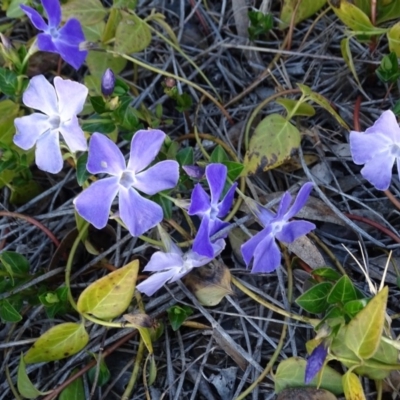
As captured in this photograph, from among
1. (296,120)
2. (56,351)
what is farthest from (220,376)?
(296,120)

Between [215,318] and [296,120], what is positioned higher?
[296,120]

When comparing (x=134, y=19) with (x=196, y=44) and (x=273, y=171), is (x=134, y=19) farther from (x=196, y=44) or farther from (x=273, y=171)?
(x=273, y=171)

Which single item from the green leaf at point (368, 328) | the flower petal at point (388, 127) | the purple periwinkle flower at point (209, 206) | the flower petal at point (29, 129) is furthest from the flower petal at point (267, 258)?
the flower petal at point (29, 129)

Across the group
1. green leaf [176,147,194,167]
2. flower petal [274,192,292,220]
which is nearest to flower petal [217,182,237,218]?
flower petal [274,192,292,220]

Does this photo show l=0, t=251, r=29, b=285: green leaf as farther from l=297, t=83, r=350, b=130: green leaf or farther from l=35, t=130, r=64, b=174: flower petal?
l=297, t=83, r=350, b=130: green leaf

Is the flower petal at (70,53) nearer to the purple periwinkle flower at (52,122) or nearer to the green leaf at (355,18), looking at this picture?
the purple periwinkle flower at (52,122)
